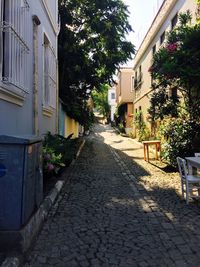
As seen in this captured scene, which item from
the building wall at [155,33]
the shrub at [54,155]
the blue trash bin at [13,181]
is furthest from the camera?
the building wall at [155,33]

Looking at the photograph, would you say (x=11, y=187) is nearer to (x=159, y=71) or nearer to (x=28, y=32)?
(x=28, y=32)

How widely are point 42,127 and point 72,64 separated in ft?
27.0

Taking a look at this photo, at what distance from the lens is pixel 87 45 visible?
18203 millimetres

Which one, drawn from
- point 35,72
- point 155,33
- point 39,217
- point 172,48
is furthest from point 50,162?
point 155,33

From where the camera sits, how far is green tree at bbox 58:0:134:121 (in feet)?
57.2

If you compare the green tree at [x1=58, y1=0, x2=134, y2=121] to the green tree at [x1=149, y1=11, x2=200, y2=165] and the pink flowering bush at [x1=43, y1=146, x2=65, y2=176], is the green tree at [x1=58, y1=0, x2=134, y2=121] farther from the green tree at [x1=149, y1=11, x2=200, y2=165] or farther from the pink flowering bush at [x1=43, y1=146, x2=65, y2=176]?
the pink flowering bush at [x1=43, y1=146, x2=65, y2=176]

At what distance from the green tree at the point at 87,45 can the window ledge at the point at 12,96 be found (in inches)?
422

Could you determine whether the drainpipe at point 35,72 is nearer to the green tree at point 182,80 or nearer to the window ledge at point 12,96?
the window ledge at point 12,96

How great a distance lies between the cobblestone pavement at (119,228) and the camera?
4.22 m

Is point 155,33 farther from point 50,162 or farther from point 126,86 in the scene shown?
point 126,86

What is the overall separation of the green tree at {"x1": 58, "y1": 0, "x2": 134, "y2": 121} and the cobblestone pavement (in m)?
9.44

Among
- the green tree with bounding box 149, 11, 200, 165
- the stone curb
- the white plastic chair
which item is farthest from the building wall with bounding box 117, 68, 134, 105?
the white plastic chair

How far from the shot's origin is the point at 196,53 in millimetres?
9883

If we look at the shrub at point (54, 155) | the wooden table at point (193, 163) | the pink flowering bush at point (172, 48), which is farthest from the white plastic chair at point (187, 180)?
the pink flowering bush at point (172, 48)
